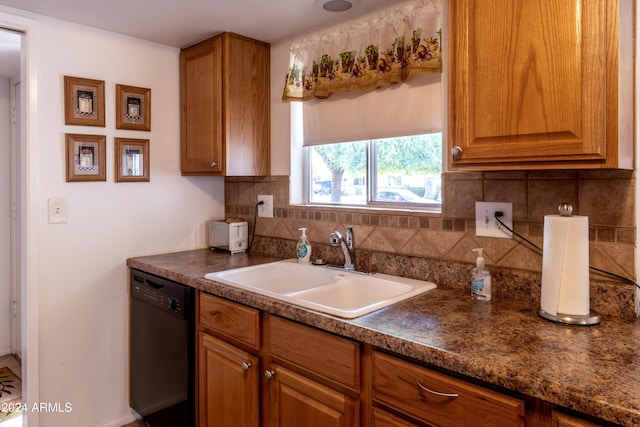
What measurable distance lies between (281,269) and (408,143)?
2.82ft

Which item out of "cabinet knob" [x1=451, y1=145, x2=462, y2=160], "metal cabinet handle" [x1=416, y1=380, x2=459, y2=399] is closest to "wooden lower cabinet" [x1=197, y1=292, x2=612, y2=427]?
"metal cabinet handle" [x1=416, y1=380, x2=459, y2=399]

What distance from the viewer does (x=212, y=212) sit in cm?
272

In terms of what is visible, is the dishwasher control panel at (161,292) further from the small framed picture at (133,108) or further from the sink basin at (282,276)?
the small framed picture at (133,108)

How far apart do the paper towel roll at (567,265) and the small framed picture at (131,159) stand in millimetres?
2005

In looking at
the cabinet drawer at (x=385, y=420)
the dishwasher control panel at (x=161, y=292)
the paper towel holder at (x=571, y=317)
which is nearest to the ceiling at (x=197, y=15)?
the paper towel holder at (x=571, y=317)

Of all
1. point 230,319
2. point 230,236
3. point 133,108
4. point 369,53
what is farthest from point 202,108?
point 230,319

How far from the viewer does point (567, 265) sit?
1.23m

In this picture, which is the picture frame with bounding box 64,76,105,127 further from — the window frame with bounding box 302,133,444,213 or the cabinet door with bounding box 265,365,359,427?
the cabinet door with bounding box 265,365,359,427

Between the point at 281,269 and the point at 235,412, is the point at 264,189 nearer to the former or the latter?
the point at 281,269

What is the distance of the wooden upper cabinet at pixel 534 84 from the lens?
42.7 inches

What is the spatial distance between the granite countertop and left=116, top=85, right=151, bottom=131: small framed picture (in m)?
1.25

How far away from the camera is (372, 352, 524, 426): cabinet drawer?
0.97 meters

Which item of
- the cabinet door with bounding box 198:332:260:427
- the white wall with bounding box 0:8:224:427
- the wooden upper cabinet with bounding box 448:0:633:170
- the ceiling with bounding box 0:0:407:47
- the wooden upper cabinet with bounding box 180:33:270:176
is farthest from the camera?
the wooden upper cabinet with bounding box 180:33:270:176

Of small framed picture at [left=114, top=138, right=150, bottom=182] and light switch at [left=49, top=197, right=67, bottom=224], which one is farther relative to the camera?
small framed picture at [left=114, top=138, right=150, bottom=182]
